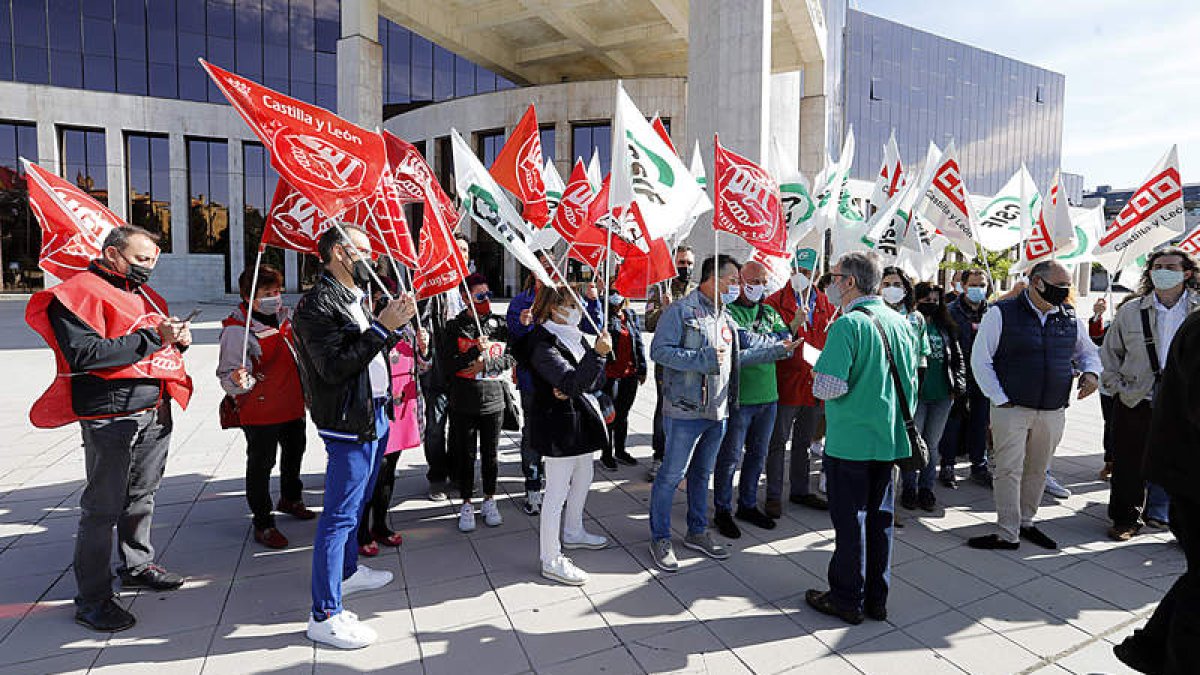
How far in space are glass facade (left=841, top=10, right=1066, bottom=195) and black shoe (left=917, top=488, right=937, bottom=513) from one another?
49274 millimetres

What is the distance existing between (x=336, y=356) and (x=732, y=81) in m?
14.0

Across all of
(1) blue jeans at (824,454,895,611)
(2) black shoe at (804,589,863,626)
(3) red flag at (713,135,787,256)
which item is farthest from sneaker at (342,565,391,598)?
(3) red flag at (713,135,787,256)

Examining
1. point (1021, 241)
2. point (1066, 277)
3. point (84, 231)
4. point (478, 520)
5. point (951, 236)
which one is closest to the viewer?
point (84, 231)

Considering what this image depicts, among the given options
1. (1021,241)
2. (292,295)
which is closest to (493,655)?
(1021,241)

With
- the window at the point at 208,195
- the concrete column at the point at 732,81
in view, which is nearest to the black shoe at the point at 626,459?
the concrete column at the point at 732,81

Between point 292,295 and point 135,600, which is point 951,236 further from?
point 292,295

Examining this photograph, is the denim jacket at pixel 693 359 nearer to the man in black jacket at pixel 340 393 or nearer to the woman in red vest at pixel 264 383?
the man in black jacket at pixel 340 393

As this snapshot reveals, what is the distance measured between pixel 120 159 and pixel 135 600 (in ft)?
121

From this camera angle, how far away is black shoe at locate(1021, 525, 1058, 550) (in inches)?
190

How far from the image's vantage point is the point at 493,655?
338 cm

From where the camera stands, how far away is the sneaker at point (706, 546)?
460cm

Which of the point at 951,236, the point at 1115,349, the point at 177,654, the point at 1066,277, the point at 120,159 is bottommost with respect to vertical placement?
the point at 177,654

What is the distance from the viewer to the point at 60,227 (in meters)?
4.11

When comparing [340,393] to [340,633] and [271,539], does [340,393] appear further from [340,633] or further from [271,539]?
[271,539]
